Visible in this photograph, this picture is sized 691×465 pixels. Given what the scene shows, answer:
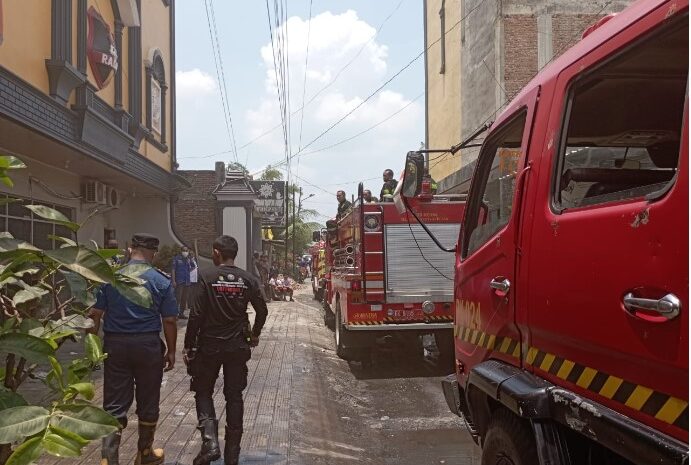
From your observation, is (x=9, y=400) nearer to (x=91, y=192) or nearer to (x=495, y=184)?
(x=495, y=184)

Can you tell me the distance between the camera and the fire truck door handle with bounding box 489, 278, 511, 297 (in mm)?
2850

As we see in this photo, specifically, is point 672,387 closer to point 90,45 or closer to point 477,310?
point 477,310

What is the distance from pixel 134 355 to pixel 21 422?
283 cm

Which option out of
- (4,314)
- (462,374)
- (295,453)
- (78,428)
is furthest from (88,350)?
(295,453)

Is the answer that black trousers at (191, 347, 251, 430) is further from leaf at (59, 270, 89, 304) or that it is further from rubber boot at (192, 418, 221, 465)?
leaf at (59, 270, 89, 304)

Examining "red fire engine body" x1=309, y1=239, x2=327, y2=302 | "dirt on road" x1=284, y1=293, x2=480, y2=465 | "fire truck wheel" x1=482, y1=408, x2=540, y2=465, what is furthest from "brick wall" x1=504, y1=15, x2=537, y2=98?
"fire truck wheel" x1=482, y1=408, x2=540, y2=465

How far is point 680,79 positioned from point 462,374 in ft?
6.92

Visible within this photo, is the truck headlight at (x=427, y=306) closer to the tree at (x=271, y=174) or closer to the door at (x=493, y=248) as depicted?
the door at (x=493, y=248)

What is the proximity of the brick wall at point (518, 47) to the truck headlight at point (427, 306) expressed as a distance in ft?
36.4

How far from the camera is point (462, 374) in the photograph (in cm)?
377

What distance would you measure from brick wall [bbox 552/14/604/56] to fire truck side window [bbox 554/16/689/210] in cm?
1654

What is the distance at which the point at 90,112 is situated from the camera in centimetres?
1037

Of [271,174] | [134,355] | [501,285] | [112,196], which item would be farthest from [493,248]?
[271,174]

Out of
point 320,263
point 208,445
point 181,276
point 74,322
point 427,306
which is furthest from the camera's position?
point 320,263
